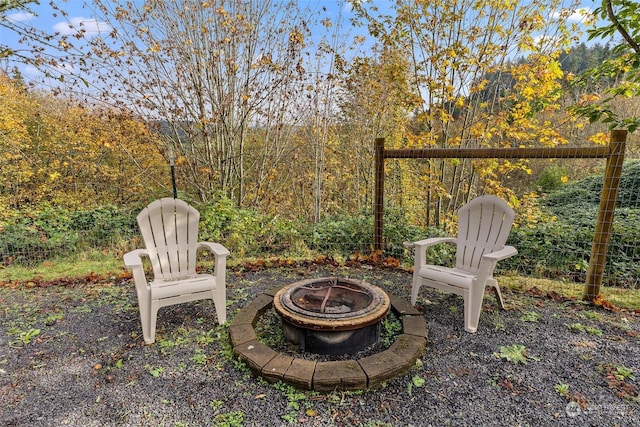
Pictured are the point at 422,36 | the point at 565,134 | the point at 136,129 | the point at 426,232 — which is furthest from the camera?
the point at 565,134

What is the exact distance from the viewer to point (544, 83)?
13.3ft

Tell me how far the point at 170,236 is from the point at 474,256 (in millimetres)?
2503

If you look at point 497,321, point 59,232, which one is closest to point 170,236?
point 497,321

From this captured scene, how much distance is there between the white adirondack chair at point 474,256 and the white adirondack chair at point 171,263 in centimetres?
158

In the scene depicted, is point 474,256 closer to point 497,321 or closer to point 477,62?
point 497,321

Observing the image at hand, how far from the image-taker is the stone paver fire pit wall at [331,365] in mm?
1755

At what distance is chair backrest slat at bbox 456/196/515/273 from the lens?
2600 millimetres

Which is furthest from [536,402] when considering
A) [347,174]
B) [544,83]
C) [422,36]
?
[347,174]

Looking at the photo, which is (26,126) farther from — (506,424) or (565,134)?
(565,134)

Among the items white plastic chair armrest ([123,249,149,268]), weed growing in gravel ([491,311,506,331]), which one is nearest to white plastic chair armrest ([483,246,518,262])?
weed growing in gravel ([491,311,506,331])

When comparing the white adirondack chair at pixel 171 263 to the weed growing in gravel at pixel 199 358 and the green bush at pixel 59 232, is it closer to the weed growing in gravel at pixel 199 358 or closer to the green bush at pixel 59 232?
the weed growing in gravel at pixel 199 358

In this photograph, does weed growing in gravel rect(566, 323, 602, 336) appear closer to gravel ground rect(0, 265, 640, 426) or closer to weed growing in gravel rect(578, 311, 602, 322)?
gravel ground rect(0, 265, 640, 426)

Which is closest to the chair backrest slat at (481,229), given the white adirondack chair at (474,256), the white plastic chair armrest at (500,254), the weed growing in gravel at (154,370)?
the white adirondack chair at (474,256)

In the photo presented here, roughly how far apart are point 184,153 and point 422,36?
3.56 metres
